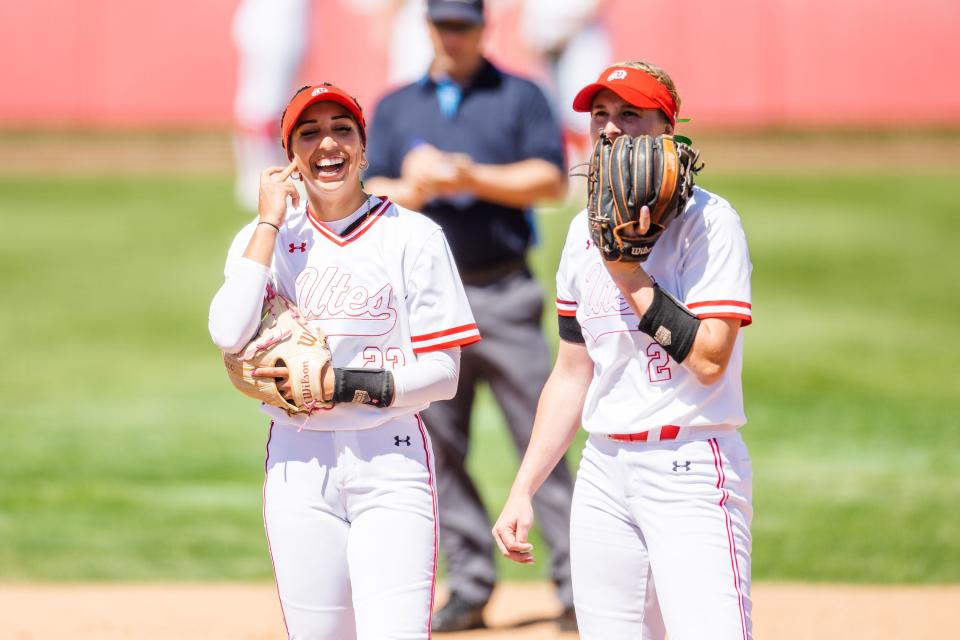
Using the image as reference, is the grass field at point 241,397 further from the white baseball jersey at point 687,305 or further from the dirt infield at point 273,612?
the white baseball jersey at point 687,305

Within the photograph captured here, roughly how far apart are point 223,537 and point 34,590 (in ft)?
4.18


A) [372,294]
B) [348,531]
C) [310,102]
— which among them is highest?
[310,102]

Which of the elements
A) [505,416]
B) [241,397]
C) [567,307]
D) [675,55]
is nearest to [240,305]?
[567,307]

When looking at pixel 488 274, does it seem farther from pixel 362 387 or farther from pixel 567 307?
pixel 362 387

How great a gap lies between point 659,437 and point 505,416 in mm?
2295

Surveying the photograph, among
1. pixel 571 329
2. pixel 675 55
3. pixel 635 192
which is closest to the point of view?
pixel 635 192

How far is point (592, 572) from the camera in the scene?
3619 mm

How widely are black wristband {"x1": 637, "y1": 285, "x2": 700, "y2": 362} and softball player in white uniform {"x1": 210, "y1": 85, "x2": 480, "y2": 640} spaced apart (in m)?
0.57

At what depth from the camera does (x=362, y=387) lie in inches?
142

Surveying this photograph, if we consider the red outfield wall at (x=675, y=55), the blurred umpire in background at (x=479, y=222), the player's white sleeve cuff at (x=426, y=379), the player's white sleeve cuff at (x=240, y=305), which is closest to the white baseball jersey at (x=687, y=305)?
the player's white sleeve cuff at (x=426, y=379)

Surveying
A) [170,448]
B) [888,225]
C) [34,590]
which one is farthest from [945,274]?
[34,590]

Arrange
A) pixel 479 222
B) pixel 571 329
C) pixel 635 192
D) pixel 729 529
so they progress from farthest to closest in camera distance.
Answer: pixel 479 222
pixel 571 329
pixel 729 529
pixel 635 192

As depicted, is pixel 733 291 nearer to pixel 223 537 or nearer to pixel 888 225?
pixel 223 537

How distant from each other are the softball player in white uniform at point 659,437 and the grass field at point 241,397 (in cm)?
364
